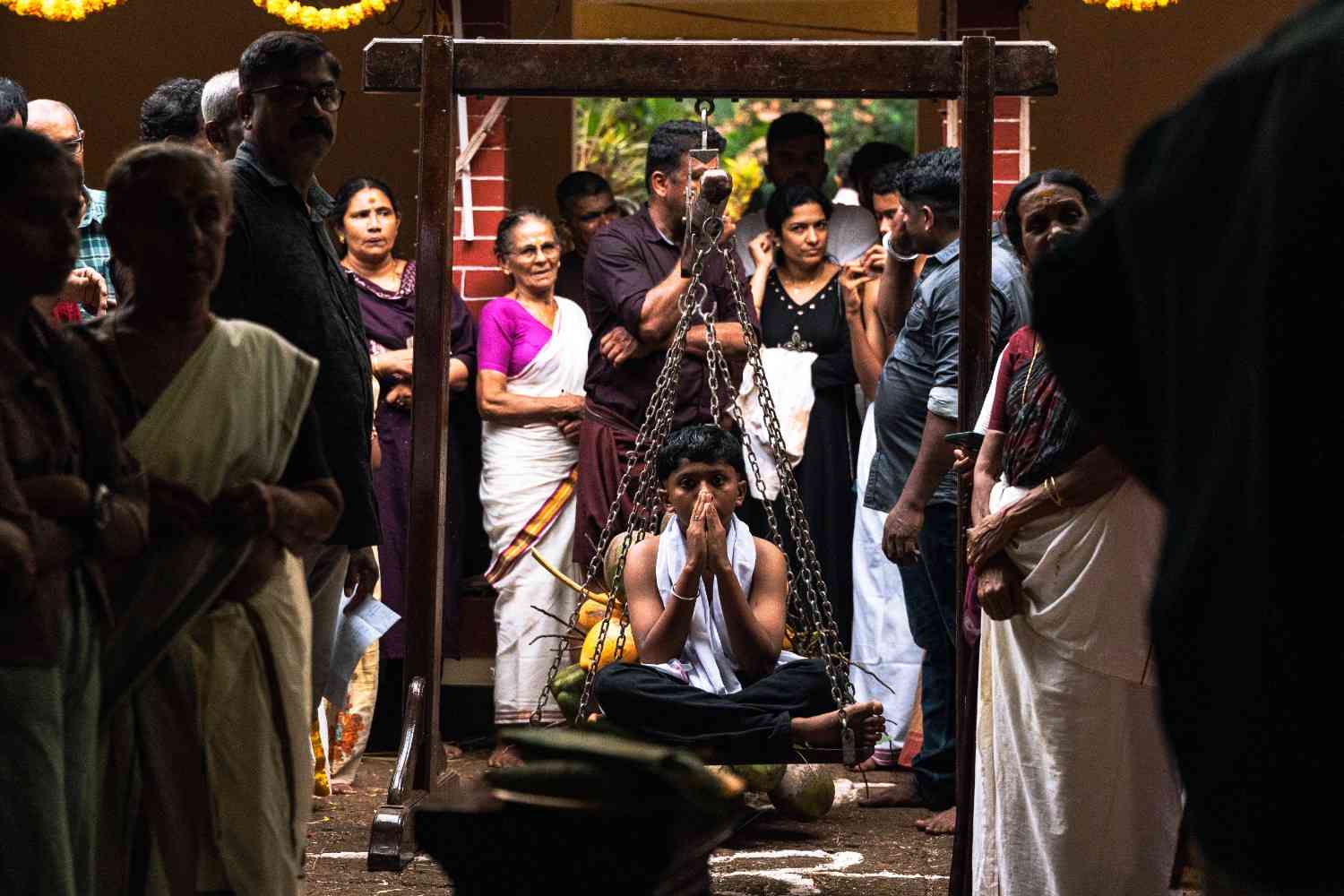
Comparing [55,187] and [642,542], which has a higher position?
[55,187]

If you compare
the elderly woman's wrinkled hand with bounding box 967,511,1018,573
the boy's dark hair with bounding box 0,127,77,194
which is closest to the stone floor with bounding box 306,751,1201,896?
the elderly woman's wrinkled hand with bounding box 967,511,1018,573

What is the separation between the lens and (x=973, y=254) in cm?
522

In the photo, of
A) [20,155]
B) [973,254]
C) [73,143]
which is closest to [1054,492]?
[973,254]

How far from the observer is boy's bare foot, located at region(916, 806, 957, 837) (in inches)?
231

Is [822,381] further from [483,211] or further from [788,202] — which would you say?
[483,211]

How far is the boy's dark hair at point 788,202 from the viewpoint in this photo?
730 centimetres

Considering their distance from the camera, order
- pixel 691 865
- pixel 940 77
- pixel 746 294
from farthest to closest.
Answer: pixel 746 294, pixel 940 77, pixel 691 865

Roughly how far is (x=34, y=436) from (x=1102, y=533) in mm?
2442

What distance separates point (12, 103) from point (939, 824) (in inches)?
136

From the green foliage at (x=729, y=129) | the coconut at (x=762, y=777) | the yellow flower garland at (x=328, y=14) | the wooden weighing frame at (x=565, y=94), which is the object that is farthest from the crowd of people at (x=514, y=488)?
the green foliage at (x=729, y=129)

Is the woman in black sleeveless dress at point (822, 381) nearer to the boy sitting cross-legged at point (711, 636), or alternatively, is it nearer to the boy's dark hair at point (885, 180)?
the boy's dark hair at point (885, 180)

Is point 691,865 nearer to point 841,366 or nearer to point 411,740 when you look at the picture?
point 411,740

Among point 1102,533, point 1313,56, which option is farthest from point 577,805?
point 1102,533

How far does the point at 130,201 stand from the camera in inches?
120
